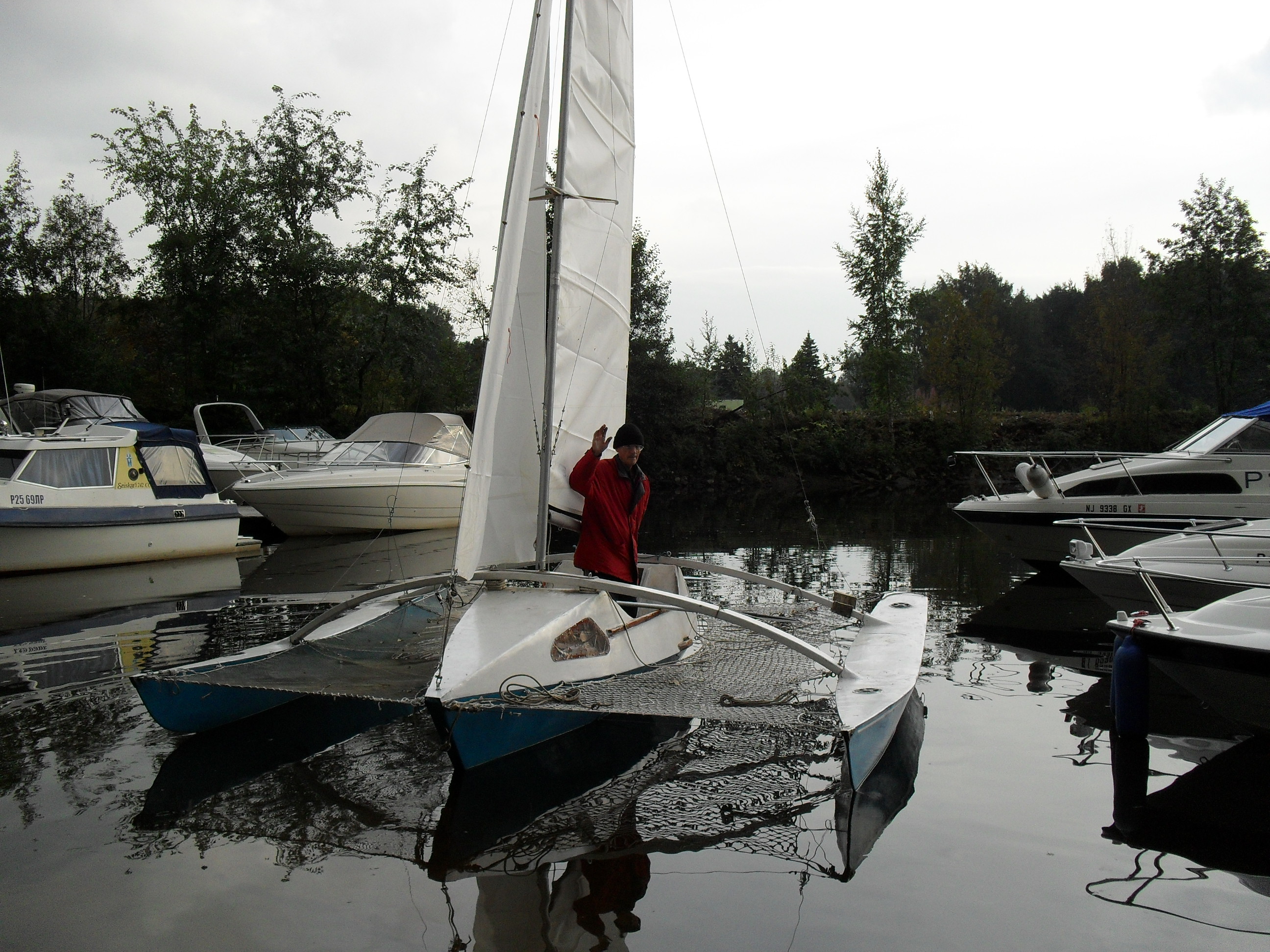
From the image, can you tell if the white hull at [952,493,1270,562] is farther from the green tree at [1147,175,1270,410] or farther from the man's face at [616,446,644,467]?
the green tree at [1147,175,1270,410]

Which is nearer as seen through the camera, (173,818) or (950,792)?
(173,818)

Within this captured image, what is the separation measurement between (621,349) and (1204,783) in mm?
5091

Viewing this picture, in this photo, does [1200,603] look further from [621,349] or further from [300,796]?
[300,796]

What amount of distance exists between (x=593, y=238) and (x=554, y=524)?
7.58ft

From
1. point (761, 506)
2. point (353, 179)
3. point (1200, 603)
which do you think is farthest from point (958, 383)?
point (1200, 603)

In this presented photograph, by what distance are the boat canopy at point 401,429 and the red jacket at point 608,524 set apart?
14.2 metres

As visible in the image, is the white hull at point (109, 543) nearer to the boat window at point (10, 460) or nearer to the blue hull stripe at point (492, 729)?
the boat window at point (10, 460)

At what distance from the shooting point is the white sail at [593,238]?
7012 millimetres

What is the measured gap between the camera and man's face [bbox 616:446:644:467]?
22.1ft

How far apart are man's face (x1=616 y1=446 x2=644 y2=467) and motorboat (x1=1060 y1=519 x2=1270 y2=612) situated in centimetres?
368

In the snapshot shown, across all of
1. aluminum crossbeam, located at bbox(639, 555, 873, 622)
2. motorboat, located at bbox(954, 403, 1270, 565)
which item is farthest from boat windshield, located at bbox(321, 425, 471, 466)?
aluminum crossbeam, located at bbox(639, 555, 873, 622)

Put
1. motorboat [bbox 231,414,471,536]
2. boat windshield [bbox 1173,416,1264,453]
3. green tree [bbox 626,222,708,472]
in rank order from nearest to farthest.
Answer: boat windshield [bbox 1173,416,1264,453] < motorboat [bbox 231,414,471,536] < green tree [bbox 626,222,708,472]

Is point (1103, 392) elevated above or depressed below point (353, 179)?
below

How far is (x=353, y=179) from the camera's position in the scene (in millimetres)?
30812
